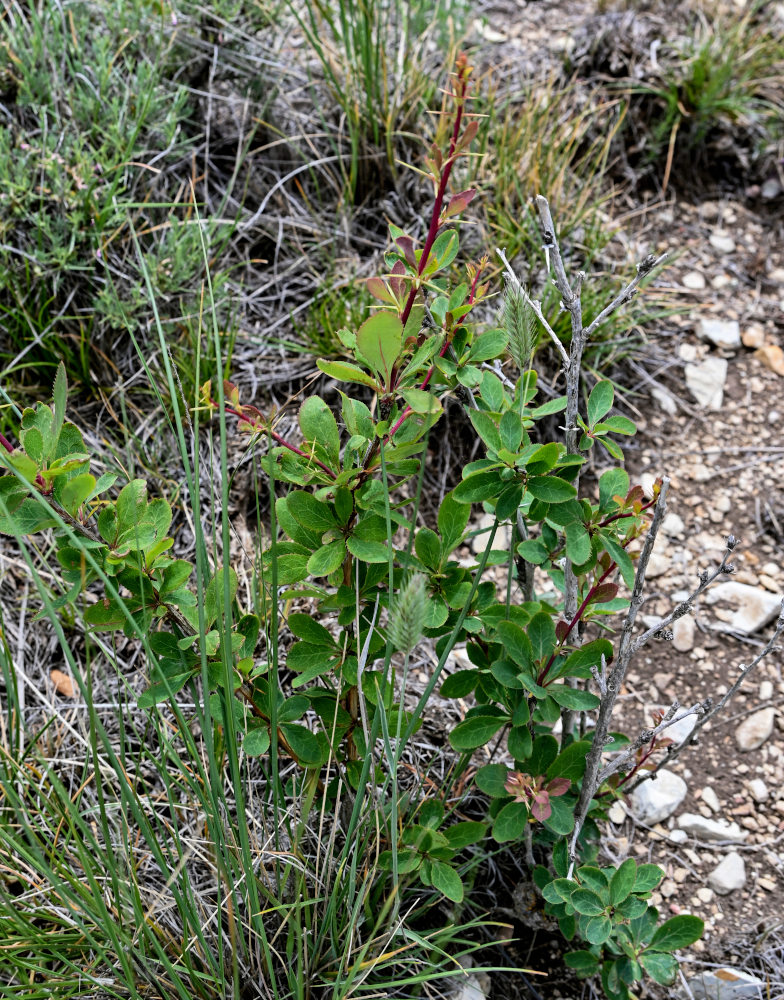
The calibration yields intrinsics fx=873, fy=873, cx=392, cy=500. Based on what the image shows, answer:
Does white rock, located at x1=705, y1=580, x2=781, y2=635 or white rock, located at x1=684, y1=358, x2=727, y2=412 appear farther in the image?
white rock, located at x1=684, y1=358, x2=727, y2=412

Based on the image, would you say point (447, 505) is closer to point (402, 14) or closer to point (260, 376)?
point (260, 376)

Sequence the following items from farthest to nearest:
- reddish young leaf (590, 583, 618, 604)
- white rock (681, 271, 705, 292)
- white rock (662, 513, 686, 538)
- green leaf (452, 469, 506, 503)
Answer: white rock (681, 271, 705, 292), white rock (662, 513, 686, 538), reddish young leaf (590, 583, 618, 604), green leaf (452, 469, 506, 503)

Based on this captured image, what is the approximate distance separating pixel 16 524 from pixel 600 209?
94.8 inches

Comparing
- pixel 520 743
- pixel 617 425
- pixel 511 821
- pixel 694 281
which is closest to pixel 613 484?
pixel 617 425

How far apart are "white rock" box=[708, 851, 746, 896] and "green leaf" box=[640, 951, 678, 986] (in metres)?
0.49

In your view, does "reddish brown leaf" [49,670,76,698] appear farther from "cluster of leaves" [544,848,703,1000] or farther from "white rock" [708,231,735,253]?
"white rock" [708,231,735,253]

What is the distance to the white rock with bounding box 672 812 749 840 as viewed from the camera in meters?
1.99

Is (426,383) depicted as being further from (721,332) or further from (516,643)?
(721,332)

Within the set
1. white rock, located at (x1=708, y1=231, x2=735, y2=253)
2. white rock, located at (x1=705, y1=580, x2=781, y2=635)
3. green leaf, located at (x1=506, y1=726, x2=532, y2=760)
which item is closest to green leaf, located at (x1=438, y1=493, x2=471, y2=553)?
green leaf, located at (x1=506, y1=726, x2=532, y2=760)

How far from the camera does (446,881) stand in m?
1.48

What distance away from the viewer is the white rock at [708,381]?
2768mm

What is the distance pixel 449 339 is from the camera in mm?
1353

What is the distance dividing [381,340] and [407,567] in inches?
14.0

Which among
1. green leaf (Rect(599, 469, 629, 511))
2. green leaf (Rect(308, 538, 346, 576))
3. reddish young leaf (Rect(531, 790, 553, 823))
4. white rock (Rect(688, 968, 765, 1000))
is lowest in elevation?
white rock (Rect(688, 968, 765, 1000))
